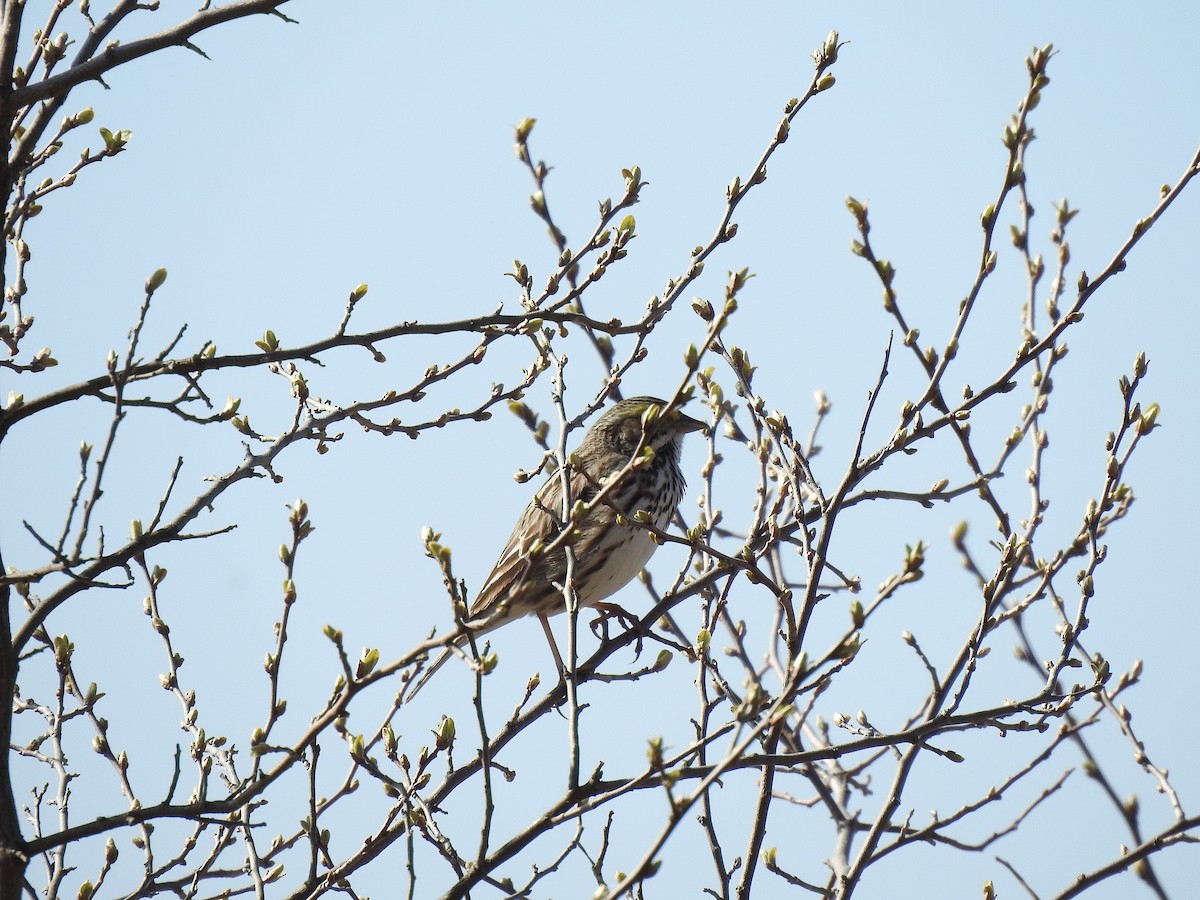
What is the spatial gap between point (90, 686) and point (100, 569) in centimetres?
104

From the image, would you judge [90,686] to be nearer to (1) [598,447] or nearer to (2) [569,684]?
(2) [569,684]

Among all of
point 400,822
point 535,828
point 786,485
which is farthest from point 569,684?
point 786,485

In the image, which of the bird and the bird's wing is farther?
the bird's wing

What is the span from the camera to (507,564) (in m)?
7.14

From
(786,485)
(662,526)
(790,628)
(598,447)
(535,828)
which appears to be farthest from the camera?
(598,447)

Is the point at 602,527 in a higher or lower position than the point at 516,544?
lower

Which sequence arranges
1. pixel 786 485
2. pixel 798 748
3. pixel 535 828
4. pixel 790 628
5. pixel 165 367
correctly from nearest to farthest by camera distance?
pixel 535 828 < pixel 790 628 < pixel 165 367 < pixel 786 485 < pixel 798 748

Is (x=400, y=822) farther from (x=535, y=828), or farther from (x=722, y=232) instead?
(x=722, y=232)

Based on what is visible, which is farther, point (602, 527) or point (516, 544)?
point (516, 544)

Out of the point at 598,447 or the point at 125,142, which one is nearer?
the point at 125,142

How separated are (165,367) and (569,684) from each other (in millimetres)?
1773

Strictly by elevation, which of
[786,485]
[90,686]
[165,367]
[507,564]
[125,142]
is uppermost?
[125,142]

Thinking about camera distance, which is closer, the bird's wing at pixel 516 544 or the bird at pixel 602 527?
the bird at pixel 602 527

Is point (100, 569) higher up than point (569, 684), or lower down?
higher up
